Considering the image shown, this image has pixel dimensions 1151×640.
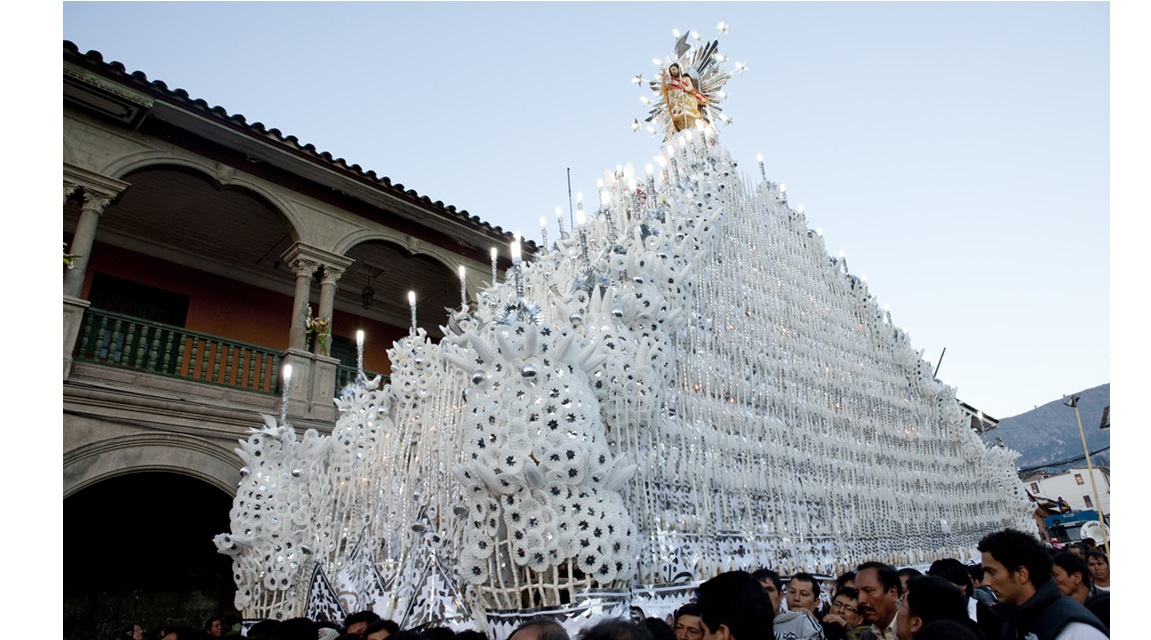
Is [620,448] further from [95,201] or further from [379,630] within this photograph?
[95,201]

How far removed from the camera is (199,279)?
11742 millimetres

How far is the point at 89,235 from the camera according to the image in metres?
8.10

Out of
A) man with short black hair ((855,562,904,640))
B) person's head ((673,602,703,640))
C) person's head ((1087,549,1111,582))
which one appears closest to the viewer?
person's head ((673,602,703,640))

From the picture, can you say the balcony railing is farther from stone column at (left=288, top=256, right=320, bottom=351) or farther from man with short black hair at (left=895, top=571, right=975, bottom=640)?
man with short black hair at (left=895, top=571, right=975, bottom=640)

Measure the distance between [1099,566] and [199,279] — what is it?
40.6 feet

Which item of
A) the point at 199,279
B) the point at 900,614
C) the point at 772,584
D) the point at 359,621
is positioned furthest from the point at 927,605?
the point at 199,279

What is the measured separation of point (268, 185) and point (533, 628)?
30.1 feet

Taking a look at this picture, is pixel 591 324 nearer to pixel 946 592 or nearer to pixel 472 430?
pixel 472 430

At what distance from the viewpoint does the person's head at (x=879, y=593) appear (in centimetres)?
316

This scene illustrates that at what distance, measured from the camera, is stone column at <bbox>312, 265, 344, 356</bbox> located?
969 centimetres

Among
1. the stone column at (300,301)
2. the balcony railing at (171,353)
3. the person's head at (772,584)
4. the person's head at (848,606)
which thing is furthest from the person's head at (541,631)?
the stone column at (300,301)

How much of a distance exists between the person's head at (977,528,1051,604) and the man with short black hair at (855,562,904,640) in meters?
0.54

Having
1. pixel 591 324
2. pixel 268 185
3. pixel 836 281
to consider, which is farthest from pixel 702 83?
pixel 591 324

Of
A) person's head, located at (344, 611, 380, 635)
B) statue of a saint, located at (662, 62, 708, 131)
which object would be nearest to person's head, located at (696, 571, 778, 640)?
person's head, located at (344, 611, 380, 635)
